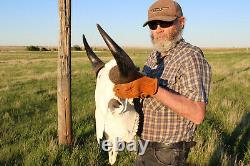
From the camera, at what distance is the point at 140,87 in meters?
2.70

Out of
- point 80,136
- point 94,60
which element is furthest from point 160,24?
point 80,136

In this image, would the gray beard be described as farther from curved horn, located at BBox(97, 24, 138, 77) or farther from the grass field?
the grass field

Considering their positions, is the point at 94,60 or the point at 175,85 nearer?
the point at 175,85

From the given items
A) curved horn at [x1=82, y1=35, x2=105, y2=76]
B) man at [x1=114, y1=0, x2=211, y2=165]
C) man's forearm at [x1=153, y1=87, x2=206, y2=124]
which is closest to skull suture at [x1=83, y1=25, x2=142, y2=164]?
curved horn at [x1=82, y1=35, x2=105, y2=76]

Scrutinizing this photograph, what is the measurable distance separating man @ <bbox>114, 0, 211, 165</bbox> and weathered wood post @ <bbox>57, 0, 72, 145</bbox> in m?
2.88

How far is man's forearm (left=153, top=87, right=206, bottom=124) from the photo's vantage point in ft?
9.06

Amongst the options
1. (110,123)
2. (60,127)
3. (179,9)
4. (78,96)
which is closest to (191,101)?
(110,123)

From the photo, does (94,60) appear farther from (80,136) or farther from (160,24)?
(80,136)

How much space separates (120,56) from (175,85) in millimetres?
904

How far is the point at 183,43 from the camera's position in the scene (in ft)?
11.0

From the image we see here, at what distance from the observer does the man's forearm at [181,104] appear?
9.06ft

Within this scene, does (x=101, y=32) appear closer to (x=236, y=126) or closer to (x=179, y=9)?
(x=179, y=9)

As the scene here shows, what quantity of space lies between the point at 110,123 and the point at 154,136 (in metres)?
0.59

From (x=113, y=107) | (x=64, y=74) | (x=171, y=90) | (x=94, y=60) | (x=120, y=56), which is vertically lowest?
(x=64, y=74)
